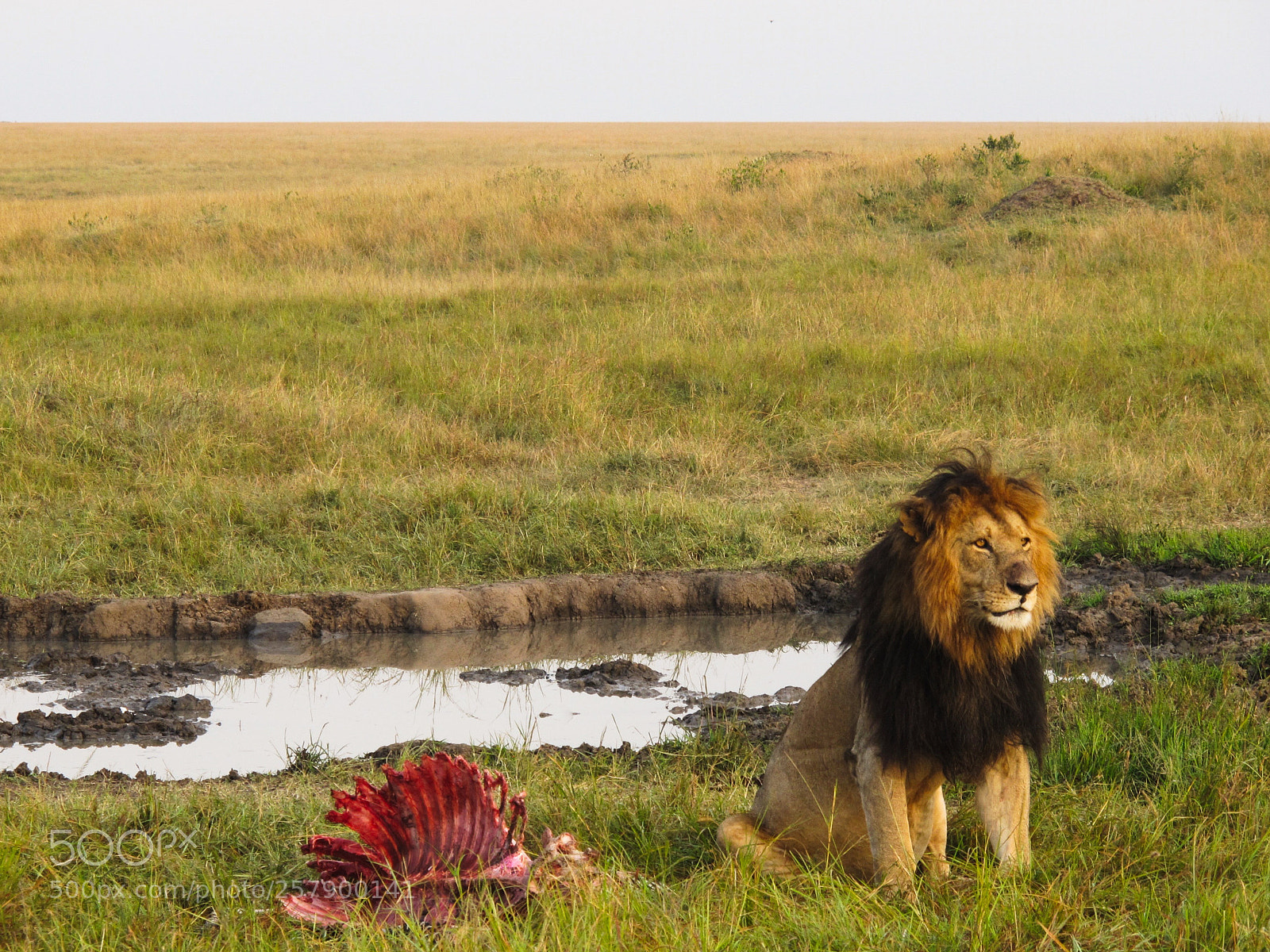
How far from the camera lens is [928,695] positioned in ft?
8.91

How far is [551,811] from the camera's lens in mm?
3617

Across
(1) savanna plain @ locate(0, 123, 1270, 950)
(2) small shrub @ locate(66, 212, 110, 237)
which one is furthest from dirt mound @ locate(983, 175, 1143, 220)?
(2) small shrub @ locate(66, 212, 110, 237)

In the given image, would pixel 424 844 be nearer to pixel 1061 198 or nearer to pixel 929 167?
pixel 1061 198

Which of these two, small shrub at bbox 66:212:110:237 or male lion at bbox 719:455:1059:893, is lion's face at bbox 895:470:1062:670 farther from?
small shrub at bbox 66:212:110:237

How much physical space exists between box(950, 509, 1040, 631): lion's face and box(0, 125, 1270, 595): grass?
4314mm

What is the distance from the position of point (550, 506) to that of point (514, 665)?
1.56m

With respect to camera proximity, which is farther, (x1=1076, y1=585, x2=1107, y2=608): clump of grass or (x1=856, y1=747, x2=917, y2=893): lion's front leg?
(x1=1076, y1=585, x2=1107, y2=608): clump of grass

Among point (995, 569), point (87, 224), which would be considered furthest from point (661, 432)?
point (87, 224)

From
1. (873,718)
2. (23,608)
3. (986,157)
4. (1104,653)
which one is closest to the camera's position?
(873,718)

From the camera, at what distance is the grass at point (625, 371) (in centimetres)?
721

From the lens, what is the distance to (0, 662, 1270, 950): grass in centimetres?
262

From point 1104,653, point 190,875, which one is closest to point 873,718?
point 190,875

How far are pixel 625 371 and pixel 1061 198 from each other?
821cm

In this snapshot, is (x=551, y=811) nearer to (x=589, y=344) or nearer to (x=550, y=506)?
(x=550, y=506)
